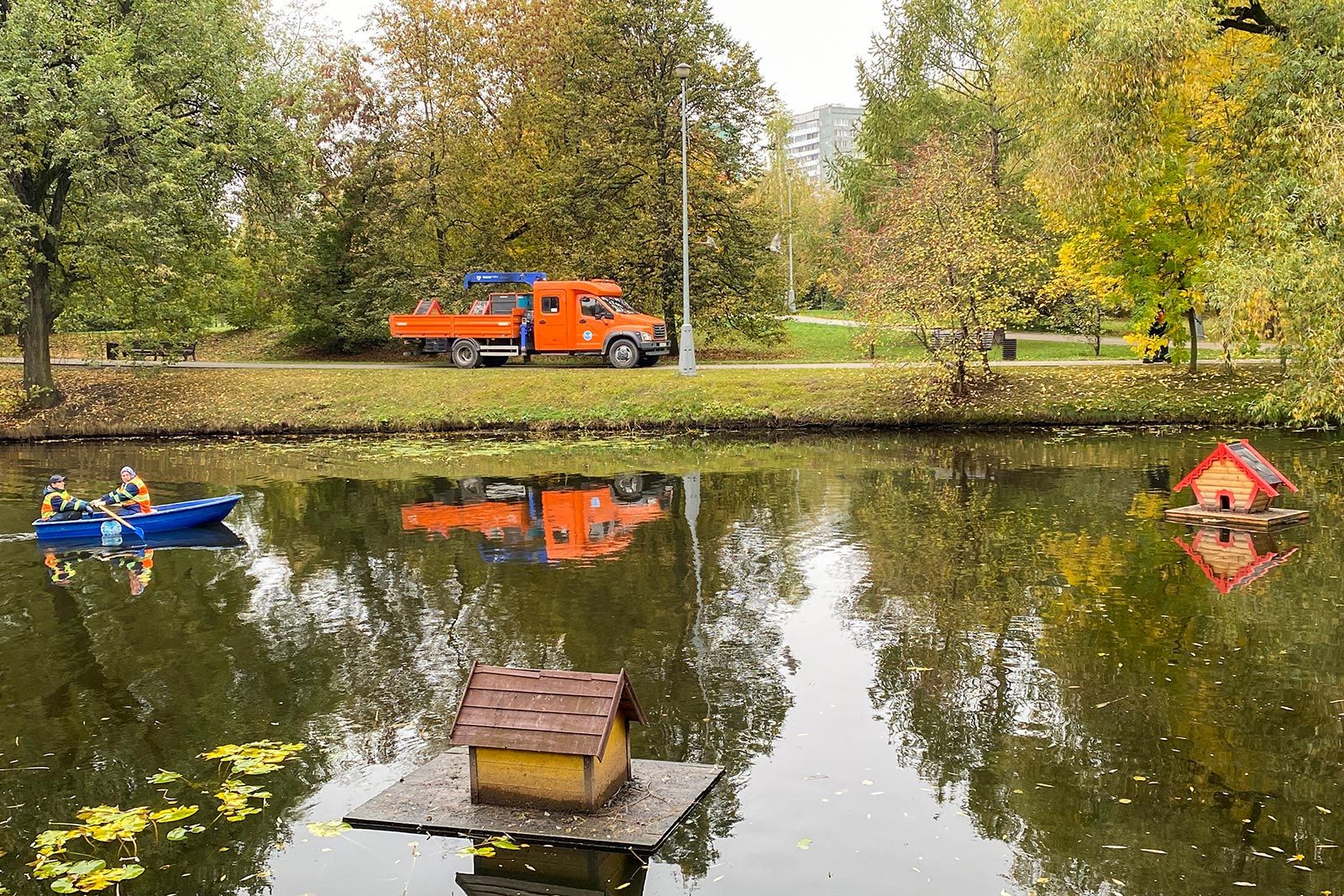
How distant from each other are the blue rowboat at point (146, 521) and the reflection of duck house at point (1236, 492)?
15.2m

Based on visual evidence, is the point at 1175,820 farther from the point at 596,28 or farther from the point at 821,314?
the point at 821,314

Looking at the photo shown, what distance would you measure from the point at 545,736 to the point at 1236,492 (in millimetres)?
13547

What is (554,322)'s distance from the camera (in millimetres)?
36812

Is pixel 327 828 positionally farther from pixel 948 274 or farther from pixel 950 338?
pixel 948 274

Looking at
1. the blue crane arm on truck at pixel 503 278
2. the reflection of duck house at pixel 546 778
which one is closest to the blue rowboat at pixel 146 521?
the reflection of duck house at pixel 546 778

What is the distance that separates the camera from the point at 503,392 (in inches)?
1316

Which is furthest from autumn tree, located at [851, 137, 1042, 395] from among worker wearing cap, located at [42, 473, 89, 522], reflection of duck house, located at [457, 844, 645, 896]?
reflection of duck house, located at [457, 844, 645, 896]

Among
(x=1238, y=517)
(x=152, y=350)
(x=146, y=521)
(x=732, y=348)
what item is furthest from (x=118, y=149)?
(x=1238, y=517)

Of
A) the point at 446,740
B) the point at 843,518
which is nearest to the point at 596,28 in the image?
the point at 843,518

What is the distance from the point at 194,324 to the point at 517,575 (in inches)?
1009

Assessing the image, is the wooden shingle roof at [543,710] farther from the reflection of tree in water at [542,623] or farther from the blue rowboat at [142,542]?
the blue rowboat at [142,542]

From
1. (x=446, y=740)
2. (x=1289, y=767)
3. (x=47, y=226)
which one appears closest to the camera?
(x=1289, y=767)

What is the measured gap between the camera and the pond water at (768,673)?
7184mm

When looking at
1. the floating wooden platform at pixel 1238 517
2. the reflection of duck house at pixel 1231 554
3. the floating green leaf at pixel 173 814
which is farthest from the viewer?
the floating wooden platform at pixel 1238 517
